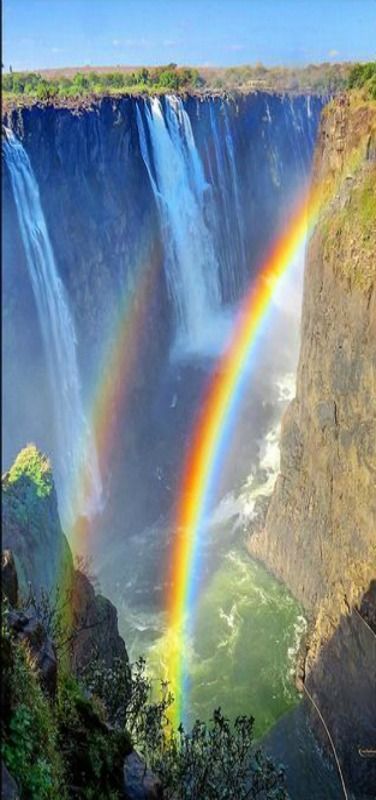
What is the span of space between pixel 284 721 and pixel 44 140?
22.1 metres

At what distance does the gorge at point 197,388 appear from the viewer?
19.9 m

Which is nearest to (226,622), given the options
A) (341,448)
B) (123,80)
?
(341,448)

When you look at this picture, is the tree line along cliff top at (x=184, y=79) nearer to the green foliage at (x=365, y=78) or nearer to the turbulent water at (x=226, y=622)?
the green foliage at (x=365, y=78)

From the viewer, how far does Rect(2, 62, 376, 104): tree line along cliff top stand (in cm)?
4478

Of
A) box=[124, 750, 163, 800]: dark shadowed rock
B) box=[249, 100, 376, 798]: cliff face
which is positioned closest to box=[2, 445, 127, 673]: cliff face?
box=[124, 750, 163, 800]: dark shadowed rock

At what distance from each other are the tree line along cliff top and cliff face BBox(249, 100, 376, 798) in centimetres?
2296

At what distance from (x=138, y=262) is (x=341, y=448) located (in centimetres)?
1639

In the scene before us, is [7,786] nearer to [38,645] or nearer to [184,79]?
[38,645]

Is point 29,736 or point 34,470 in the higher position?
point 34,470

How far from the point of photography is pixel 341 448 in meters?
20.9

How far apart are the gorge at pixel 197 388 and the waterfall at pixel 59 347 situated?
0.32ft

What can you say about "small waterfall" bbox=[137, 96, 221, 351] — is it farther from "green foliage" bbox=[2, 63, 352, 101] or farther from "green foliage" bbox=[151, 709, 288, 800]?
"green foliage" bbox=[151, 709, 288, 800]

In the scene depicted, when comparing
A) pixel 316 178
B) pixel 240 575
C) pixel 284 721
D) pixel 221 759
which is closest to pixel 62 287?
pixel 316 178

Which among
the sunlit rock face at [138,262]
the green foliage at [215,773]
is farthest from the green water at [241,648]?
the green foliage at [215,773]
